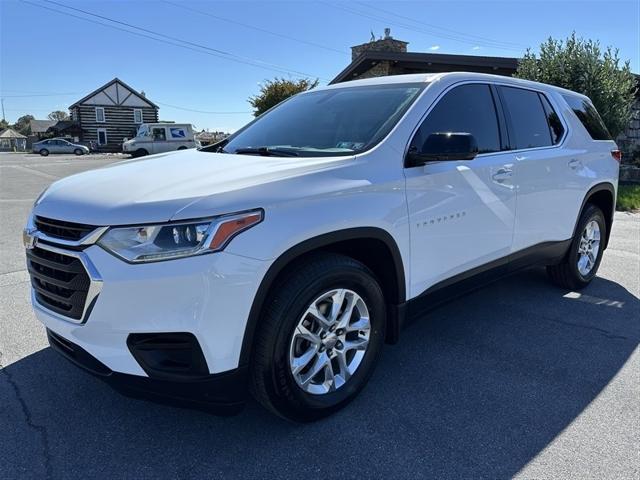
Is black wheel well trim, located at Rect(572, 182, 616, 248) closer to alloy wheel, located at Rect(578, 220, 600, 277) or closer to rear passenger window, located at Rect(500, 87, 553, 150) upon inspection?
alloy wheel, located at Rect(578, 220, 600, 277)

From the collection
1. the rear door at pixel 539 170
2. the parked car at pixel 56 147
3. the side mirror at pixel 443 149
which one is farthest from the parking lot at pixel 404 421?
the parked car at pixel 56 147

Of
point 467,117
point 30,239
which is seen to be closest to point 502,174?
point 467,117

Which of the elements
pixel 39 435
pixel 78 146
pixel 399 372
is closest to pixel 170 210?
pixel 39 435

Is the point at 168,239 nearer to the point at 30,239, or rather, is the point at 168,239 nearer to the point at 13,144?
the point at 30,239

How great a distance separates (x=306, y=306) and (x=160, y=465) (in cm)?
102

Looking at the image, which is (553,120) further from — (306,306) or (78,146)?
(78,146)

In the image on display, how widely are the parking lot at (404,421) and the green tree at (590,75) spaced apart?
354 inches

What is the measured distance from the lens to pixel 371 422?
2732mm

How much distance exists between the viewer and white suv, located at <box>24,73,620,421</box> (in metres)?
2.14

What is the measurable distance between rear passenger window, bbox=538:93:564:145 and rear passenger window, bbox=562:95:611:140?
0.38m

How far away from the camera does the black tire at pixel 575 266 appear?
475 centimetres

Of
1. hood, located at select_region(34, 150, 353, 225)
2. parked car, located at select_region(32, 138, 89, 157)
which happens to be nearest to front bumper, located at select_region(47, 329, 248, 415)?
hood, located at select_region(34, 150, 353, 225)

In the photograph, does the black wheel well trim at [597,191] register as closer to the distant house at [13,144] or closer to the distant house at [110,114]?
the distant house at [110,114]

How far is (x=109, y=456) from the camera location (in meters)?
2.44
